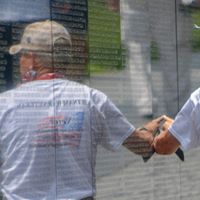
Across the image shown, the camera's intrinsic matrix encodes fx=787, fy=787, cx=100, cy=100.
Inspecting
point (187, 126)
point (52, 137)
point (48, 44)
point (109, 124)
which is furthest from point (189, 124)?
point (48, 44)

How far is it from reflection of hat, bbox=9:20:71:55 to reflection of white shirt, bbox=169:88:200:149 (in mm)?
716

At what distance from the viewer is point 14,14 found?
3.74 m

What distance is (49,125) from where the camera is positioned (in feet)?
12.6

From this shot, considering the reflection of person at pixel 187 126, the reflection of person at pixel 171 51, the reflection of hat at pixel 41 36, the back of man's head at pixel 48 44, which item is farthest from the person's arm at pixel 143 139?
the reflection of hat at pixel 41 36

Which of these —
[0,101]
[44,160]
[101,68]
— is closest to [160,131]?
[101,68]

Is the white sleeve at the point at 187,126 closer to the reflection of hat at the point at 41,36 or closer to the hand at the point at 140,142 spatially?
the hand at the point at 140,142

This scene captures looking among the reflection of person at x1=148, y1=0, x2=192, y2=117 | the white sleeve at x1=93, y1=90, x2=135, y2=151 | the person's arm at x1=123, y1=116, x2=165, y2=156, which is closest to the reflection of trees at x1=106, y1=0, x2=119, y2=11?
the reflection of person at x1=148, y1=0, x2=192, y2=117

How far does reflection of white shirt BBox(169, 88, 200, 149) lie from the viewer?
3904 millimetres

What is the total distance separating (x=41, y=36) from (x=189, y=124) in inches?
33.9

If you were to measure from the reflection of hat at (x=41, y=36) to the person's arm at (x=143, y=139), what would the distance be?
696 millimetres

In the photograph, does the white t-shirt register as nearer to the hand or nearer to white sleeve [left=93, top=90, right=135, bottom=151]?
white sleeve [left=93, top=90, right=135, bottom=151]

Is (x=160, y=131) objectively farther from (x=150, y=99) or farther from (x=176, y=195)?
(x=176, y=195)

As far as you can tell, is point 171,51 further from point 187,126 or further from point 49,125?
point 49,125

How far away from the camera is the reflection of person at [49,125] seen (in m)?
3.69
